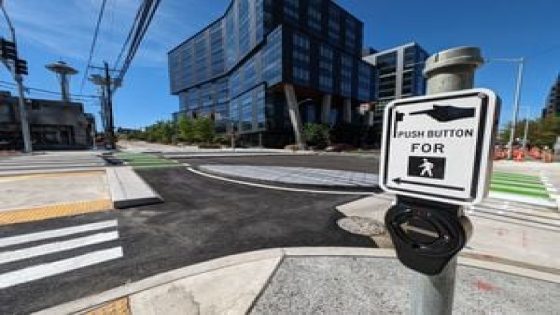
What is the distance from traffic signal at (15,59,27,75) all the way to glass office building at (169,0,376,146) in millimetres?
26874

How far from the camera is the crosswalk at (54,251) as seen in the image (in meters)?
3.54

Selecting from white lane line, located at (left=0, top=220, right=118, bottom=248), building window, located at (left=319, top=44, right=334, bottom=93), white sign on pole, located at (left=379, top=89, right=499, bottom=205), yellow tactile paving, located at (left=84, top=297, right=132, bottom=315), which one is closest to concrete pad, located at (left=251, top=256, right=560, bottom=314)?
yellow tactile paving, located at (left=84, top=297, right=132, bottom=315)

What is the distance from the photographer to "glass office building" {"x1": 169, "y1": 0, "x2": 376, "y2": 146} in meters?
50.6

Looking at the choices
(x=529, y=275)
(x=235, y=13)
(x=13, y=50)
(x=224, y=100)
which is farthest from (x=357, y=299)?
(x=224, y=100)

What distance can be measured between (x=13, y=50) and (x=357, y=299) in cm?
2756

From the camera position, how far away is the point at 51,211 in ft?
19.6

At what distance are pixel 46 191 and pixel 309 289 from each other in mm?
8657

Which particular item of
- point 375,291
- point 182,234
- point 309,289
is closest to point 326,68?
point 182,234

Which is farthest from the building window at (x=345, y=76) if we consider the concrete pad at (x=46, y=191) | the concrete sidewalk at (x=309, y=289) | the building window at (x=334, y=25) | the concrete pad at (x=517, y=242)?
the concrete sidewalk at (x=309, y=289)

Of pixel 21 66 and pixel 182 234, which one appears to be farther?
pixel 21 66

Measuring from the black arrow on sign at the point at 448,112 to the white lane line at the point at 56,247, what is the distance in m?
5.13

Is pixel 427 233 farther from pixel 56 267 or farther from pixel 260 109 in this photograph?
pixel 260 109

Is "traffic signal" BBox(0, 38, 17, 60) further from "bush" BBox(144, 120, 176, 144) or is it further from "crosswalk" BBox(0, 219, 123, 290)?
"bush" BBox(144, 120, 176, 144)

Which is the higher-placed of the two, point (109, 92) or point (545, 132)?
point (109, 92)
